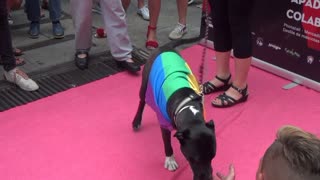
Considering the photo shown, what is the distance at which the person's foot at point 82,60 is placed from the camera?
3.19 m

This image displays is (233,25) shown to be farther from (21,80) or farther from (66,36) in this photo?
(66,36)

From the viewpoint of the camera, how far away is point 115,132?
2486 millimetres

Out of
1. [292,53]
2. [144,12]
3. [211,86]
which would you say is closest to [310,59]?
[292,53]

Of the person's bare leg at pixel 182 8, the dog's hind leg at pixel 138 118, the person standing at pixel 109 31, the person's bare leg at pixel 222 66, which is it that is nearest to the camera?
the dog's hind leg at pixel 138 118

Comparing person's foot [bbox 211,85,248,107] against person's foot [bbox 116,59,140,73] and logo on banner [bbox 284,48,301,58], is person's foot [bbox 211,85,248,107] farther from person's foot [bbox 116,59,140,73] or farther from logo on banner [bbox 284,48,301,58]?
person's foot [bbox 116,59,140,73]

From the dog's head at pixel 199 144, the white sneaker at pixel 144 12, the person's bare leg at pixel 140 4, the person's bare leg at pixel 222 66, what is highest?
the dog's head at pixel 199 144

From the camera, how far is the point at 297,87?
9.75ft

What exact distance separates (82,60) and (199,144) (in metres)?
1.73

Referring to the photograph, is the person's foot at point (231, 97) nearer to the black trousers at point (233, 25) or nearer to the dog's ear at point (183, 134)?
the black trousers at point (233, 25)

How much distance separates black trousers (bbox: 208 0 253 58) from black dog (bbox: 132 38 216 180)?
0.50 m

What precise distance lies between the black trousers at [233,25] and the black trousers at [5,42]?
1274mm

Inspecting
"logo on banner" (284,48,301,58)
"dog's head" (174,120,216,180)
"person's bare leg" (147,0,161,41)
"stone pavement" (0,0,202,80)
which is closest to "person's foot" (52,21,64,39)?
"stone pavement" (0,0,202,80)

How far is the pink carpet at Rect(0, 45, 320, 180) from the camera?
2.20m

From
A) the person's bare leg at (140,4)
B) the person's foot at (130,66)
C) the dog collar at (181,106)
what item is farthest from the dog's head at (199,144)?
the person's bare leg at (140,4)
